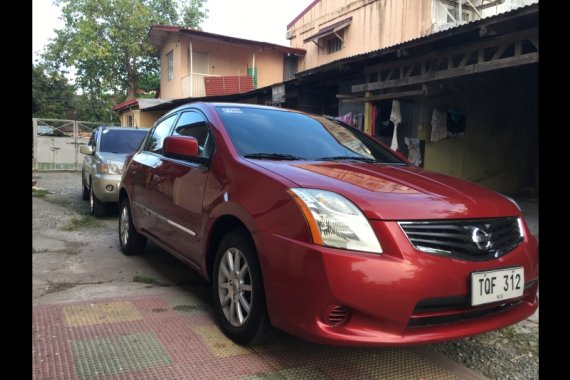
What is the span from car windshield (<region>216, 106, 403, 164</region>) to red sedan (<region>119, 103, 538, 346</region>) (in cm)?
2

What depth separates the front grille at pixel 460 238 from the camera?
7.22 feet

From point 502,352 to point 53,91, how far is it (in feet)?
102

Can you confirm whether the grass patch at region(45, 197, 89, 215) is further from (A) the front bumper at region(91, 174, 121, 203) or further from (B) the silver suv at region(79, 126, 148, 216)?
(A) the front bumper at region(91, 174, 121, 203)

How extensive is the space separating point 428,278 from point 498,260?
488 millimetres

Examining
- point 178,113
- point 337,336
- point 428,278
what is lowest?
point 337,336

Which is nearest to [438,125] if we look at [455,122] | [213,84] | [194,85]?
[455,122]

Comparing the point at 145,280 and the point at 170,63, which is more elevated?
the point at 170,63

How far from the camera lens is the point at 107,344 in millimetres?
2691

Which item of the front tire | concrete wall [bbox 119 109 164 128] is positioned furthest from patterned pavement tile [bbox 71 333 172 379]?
concrete wall [bbox 119 109 164 128]

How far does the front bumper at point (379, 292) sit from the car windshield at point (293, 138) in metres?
1.01

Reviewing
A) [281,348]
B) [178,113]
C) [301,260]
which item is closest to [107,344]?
[281,348]

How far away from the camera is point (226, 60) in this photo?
20.3 meters

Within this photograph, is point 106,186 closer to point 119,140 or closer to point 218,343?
point 119,140
